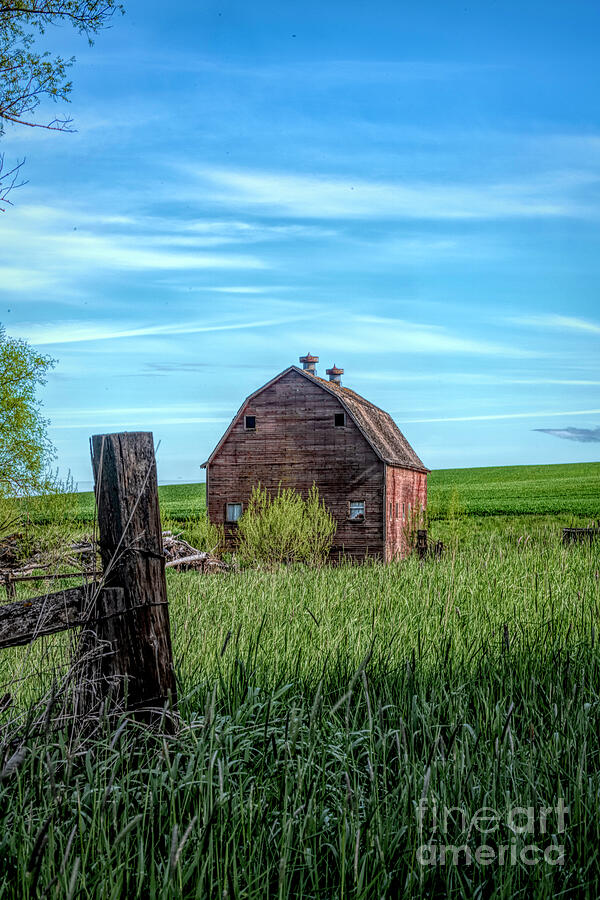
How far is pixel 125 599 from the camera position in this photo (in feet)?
11.3

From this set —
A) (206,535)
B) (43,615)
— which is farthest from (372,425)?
(43,615)

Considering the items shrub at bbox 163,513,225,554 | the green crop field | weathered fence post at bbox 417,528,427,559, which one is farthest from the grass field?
weathered fence post at bbox 417,528,427,559

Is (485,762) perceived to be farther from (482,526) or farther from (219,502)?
(482,526)

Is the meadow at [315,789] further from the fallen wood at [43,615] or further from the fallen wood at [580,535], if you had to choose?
the fallen wood at [580,535]

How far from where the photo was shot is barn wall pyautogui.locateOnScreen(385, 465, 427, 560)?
26953 millimetres

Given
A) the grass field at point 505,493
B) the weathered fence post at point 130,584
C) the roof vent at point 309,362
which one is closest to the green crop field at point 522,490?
the grass field at point 505,493

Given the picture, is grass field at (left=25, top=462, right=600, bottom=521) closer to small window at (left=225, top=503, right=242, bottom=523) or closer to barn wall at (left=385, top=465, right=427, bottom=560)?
barn wall at (left=385, top=465, right=427, bottom=560)

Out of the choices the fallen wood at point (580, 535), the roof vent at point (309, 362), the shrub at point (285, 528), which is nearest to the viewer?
the fallen wood at point (580, 535)

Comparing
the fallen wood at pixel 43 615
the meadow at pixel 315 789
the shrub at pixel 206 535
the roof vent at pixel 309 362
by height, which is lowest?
the shrub at pixel 206 535

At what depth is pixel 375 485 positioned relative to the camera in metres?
26.6

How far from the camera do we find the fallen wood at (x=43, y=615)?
3.21 m

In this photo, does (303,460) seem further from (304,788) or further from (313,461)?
(304,788)

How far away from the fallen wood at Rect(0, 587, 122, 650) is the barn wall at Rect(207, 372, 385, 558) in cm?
2349

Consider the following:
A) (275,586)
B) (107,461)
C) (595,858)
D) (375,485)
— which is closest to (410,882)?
(595,858)
